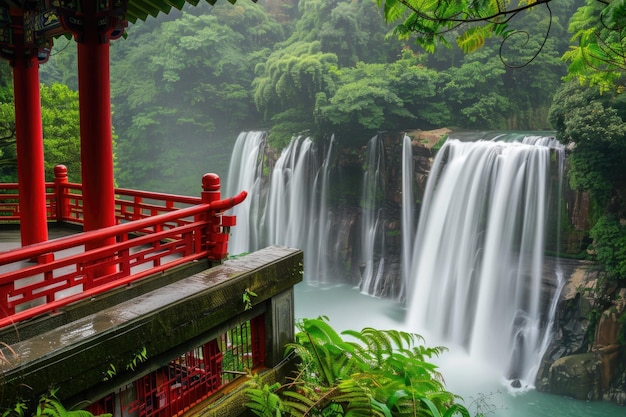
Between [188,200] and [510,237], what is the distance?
37.6 ft

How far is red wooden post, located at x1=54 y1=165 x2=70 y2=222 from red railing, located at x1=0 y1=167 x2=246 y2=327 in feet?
5.90

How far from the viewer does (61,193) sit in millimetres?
6949

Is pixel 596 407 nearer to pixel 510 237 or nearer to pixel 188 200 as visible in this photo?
pixel 510 237

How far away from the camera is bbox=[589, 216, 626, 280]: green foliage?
12.3m

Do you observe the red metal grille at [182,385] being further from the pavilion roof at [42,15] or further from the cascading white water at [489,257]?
the cascading white water at [489,257]

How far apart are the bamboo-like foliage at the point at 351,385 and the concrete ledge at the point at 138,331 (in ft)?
1.73

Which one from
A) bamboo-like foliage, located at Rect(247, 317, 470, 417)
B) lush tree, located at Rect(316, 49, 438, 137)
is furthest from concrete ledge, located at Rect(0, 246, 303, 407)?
lush tree, located at Rect(316, 49, 438, 137)

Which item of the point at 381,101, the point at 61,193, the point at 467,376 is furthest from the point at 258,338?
the point at 381,101

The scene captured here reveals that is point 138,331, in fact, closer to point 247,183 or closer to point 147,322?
point 147,322

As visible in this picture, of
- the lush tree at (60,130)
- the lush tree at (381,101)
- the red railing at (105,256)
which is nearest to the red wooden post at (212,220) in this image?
the red railing at (105,256)

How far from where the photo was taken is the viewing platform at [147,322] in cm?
257

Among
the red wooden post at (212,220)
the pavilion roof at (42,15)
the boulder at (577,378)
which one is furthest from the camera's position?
the boulder at (577,378)

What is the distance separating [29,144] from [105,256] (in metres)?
2.71

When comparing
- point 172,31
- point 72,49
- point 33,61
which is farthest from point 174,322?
point 72,49
